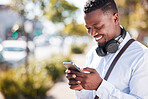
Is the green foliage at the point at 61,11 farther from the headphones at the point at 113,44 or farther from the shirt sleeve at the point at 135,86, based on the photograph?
the shirt sleeve at the point at 135,86

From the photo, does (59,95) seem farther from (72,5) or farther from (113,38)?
(72,5)

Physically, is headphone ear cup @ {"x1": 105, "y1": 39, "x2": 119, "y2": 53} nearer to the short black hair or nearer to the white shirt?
the white shirt

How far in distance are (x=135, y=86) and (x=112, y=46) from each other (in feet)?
1.34

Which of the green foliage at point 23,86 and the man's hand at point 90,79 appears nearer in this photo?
the man's hand at point 90,79

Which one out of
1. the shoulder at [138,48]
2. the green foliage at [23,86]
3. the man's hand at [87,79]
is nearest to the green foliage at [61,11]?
the green foliage at [23,86]

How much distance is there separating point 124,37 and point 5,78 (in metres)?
4.54

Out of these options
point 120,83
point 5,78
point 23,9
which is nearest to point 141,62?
point 120,83

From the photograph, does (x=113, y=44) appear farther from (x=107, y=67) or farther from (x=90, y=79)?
(x=90, y=79)

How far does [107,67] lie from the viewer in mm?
1599

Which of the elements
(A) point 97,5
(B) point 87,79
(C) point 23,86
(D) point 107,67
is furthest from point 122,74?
(C) point 23,86

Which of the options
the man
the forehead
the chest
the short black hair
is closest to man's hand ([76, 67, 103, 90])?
the man

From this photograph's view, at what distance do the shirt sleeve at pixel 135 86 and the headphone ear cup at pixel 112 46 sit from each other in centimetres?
26

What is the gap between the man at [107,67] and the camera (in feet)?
4.37

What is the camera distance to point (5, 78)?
208 inches
